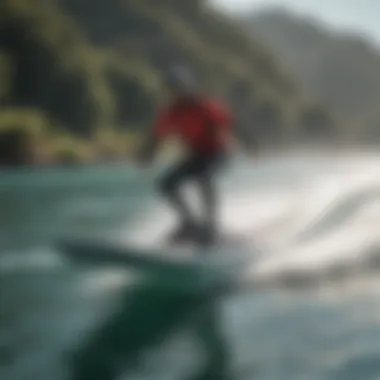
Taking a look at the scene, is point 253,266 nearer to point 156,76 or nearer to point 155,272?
point 155,272

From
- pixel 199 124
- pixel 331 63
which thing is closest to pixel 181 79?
pixel 199 124

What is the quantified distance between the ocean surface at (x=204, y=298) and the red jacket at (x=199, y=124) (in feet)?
0.16

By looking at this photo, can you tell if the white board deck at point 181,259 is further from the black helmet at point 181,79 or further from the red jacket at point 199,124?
the black helmet at point 181,79

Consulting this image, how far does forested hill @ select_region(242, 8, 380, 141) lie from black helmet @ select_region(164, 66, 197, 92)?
129mm

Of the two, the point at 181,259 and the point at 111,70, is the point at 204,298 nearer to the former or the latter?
the point at 181,259

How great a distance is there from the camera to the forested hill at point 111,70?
1.29 meters

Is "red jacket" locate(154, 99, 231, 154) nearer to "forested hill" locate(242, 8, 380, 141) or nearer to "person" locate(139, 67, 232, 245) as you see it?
"person" locate(139, 67, 232, 245)

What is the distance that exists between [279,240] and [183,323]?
0.65ft

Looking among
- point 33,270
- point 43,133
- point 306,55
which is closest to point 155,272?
point 33,270

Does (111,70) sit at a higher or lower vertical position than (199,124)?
higher

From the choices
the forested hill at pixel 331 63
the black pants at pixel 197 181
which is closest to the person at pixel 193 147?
the black pants at pixel 197 181

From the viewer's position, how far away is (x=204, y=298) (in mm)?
1228

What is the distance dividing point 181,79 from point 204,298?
1.15ft

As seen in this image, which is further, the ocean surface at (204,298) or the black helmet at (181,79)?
the black helmet at (181,79)
